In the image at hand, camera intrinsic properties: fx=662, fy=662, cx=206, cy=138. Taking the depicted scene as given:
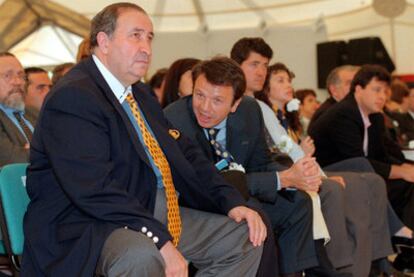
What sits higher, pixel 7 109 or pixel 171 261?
pixel 7 109

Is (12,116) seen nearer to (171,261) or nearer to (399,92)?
(171,261)

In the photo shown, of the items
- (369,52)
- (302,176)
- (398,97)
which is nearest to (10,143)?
(302,176)

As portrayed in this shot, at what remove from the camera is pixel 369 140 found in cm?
444

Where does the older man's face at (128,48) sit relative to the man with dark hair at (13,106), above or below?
above

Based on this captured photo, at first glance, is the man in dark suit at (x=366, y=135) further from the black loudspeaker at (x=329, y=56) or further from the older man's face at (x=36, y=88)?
the black loudspeaker at (x=329, y=56)

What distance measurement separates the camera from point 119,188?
2.10 m

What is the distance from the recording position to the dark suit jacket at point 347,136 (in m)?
4.29

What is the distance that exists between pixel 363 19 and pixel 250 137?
7.83 metres

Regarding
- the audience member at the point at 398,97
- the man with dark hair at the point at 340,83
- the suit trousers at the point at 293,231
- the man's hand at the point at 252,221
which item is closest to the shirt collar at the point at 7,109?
the suit trousers at the point at 293,231

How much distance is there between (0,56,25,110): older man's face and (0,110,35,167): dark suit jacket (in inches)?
5.8

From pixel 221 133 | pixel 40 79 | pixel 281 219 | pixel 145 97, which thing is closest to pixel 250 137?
pixel 221 133

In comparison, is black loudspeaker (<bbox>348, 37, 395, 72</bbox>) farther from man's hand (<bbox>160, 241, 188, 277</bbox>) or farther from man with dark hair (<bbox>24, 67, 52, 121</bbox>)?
man's hand (<bbox>160, 241, 188, 277</bbox>)

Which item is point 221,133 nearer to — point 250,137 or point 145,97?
point 250,137

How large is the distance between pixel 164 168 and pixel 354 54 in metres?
7.76
